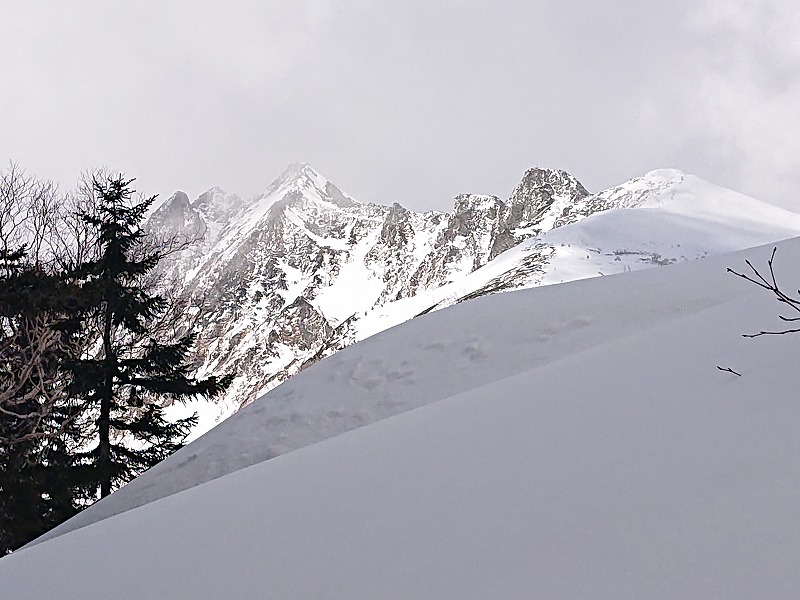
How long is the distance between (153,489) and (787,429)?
566cm

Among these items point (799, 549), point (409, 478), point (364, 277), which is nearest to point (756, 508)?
point (799, 549)

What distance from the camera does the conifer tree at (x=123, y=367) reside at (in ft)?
30.5

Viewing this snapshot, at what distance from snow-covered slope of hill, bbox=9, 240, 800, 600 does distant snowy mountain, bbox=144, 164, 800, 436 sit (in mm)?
10522

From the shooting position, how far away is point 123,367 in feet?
31.6

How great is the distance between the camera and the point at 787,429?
5.95 ft

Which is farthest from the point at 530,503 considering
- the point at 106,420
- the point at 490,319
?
the point at 106,420

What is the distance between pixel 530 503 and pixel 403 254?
138m

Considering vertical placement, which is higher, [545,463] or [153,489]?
[153,489]

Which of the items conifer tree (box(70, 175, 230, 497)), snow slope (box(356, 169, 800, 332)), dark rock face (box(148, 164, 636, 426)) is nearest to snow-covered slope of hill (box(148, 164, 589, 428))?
dark rock face (box(148, 164, 636, 426))

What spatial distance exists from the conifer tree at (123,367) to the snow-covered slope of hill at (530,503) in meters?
7.41

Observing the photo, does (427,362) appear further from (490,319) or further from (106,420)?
(106,420)

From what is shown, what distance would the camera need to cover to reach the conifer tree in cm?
930

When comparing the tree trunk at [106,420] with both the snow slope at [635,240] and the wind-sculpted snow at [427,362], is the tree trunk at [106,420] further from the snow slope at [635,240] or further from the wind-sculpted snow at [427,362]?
the snow slope at [635,240]

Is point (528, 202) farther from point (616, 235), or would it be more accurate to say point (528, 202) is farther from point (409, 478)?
point (409, 478)
